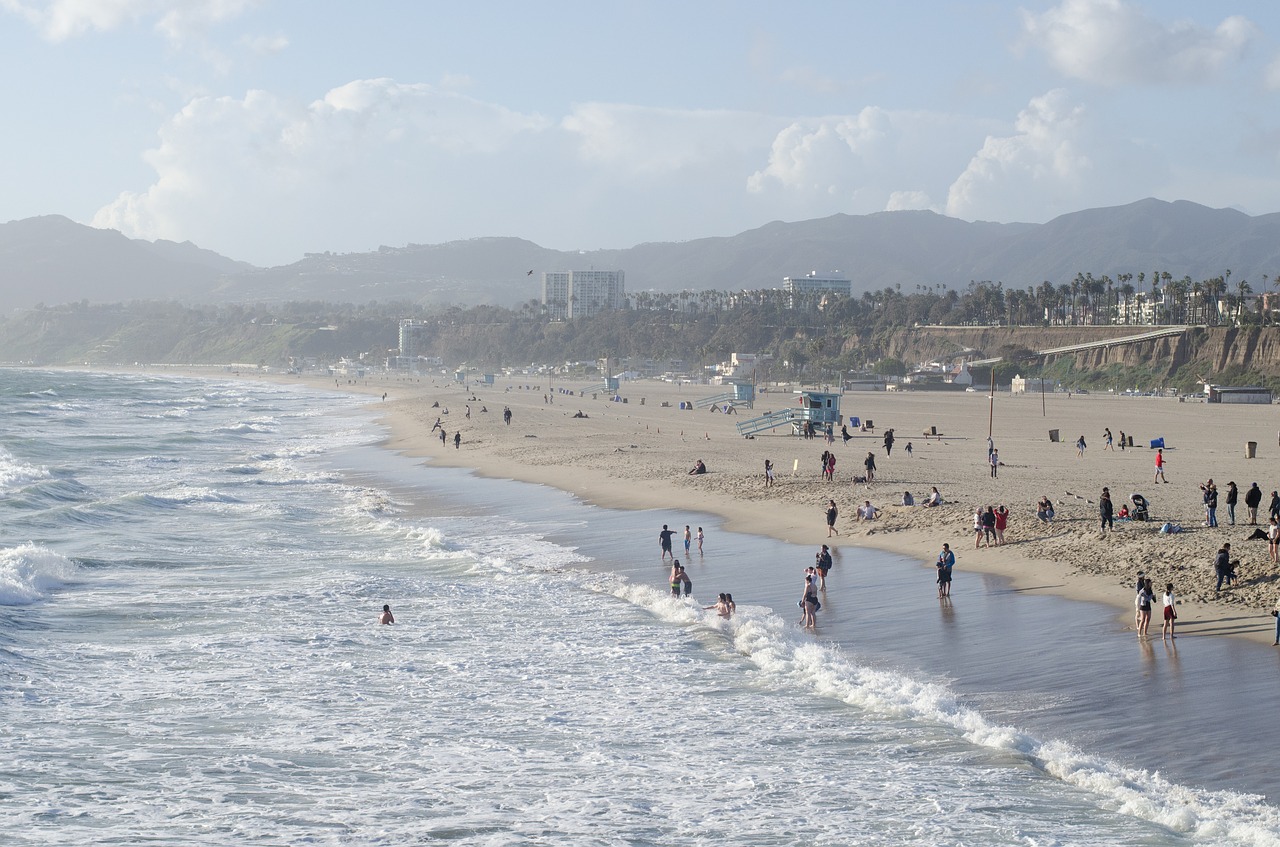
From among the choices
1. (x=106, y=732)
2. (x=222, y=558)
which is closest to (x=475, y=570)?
(x=222, y=558)

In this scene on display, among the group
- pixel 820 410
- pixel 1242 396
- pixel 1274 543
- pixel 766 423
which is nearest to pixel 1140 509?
pixel 1274 543

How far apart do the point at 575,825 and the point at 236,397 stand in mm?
99076

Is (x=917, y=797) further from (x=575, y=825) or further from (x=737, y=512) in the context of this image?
(x=737, y=512)

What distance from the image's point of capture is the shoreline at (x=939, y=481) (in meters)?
17.7

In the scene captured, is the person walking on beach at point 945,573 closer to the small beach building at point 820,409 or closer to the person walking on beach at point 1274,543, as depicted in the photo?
the person walking on beach at point 1274,543

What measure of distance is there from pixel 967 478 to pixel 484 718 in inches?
811

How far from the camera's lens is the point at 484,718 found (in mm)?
12500

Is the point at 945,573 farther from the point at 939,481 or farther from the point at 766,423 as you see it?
the point at 766,423

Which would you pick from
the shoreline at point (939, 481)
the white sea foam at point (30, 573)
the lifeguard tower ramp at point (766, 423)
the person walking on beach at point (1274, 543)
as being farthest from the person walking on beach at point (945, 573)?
the lifeguard tower ramp at point (766, 423)

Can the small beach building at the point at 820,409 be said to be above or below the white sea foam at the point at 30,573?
above

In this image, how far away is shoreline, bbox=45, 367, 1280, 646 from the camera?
696 inches

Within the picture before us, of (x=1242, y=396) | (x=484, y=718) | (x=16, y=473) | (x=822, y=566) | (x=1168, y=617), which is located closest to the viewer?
(x=484, y=718)

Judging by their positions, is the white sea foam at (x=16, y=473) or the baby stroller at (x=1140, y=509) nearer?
the baby stroller at (x=1140, y=509)

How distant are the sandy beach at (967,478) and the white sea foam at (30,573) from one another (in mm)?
10712
